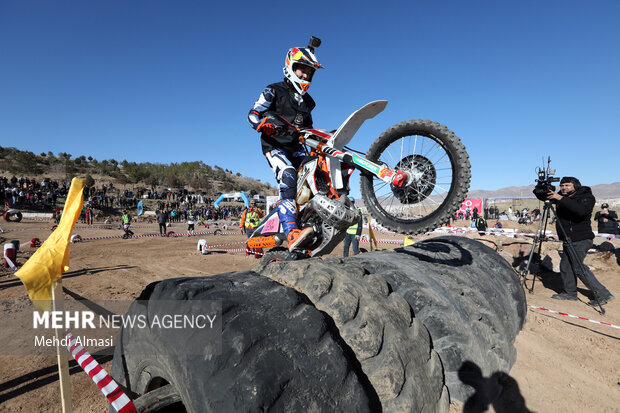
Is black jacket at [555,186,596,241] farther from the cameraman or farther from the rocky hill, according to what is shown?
the rocky hill

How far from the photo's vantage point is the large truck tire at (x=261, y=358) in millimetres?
1055

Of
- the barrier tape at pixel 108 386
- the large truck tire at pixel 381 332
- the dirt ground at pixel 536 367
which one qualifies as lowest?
the dirt ground at pixel 536 367

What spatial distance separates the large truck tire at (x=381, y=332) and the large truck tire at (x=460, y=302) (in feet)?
0.50

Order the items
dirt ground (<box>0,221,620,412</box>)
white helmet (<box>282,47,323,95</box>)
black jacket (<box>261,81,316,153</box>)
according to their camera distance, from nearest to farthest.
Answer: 1. dirt ground (<box>0,221,620,412</box>)
2. white helmet (<box>282,47,323,95</box>)
3. black jacket (<box>261,81,316,153</box>)

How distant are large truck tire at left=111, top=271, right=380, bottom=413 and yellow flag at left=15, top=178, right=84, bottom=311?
707mm

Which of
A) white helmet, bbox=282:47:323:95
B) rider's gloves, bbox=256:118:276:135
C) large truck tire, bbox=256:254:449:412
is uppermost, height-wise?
white helmet, bbox=282:47:323:95

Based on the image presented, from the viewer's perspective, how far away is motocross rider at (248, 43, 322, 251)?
3.64 meters

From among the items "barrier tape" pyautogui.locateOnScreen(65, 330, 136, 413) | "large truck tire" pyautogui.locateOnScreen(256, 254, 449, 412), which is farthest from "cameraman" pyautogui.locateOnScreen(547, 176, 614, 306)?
"barrier tape" pyautogui.locateOnScreen(65, 330, 136, 413)

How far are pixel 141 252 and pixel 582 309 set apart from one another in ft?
40.5

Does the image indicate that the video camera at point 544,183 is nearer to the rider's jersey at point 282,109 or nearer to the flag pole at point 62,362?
the rider's jersey at point 282,109

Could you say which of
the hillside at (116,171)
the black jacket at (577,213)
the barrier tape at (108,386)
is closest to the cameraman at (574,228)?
the black jacket at (577,213)

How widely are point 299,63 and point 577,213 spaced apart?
5891 millimetres

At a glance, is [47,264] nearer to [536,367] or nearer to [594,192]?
[536,367]

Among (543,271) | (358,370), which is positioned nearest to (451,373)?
(358,370)
